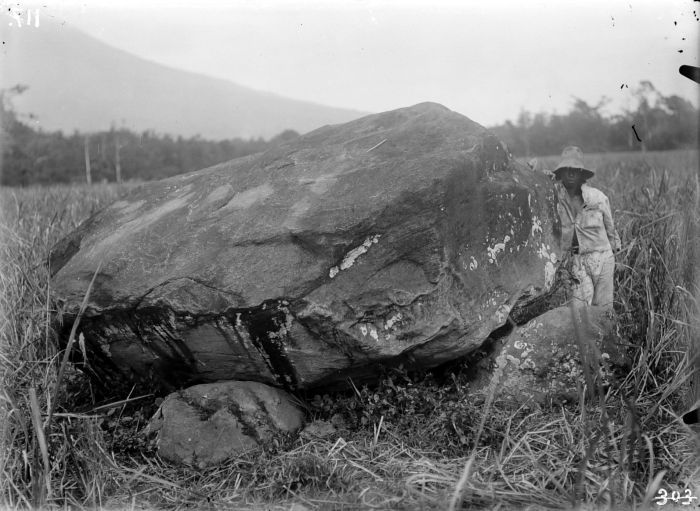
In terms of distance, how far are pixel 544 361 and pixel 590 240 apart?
103 centimetres

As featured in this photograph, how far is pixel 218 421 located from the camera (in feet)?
8.98

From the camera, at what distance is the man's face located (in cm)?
374

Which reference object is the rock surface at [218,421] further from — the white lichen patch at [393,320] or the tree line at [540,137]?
the tree line at [540,137]

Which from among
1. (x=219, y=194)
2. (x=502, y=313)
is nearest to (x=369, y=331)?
(x=502, y=313)

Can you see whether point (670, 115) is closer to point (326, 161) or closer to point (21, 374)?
point (326, 161)

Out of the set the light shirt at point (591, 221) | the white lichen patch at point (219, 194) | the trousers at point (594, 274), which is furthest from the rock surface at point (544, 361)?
the white lichen patch at point (219, 194)

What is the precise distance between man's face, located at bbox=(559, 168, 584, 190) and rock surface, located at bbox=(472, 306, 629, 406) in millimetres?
1064

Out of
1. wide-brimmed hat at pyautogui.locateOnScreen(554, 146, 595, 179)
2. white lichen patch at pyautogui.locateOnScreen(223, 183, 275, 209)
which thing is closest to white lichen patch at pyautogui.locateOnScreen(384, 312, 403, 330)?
white lichen patch at pyautogui.locateOnScreen(223, 183, 275, 209)

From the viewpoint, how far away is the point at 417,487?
2.37 metres

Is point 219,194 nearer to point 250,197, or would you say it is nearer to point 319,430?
point 250,197

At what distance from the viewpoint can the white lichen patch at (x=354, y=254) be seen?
8.68 feet

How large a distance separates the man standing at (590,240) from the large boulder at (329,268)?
1.45ft

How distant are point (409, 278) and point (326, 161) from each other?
35.1 inches

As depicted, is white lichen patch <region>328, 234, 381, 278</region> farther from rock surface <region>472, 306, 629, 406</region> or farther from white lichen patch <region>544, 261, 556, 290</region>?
white lichen patch <region>544, 261, 556, 290</region>
